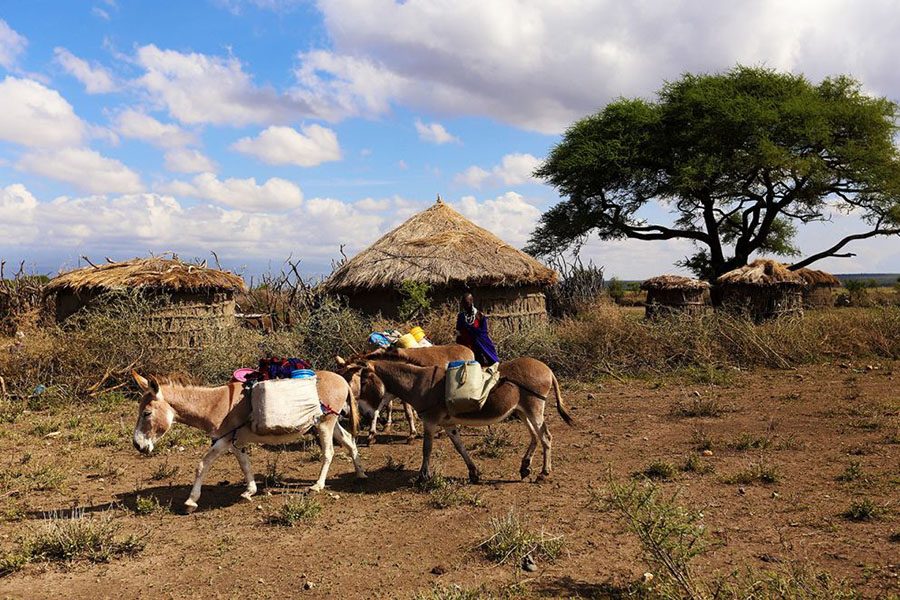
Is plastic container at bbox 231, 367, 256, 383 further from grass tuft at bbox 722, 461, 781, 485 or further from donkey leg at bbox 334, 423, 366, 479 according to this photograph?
grass tuft at bbox 722, 461, 781, 485

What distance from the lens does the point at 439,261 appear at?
1575 centimetres

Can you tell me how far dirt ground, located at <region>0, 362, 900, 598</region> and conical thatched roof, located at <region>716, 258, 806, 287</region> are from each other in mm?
7128

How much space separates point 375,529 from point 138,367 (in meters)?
7.85

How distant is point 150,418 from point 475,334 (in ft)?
13.8

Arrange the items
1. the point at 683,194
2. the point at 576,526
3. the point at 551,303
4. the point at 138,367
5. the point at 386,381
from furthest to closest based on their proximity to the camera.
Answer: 1. the point at 683,194
2. the point at 551,303
3. the point at 138,367
4. the point at 386,381
5. the point at 576,526

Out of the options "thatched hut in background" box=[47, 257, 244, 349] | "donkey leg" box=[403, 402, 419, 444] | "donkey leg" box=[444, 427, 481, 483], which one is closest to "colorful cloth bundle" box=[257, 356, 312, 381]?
"donkey leg" box=[444, 427, 481, 483]

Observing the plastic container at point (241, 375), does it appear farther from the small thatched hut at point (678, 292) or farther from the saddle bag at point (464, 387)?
the small thatched hut at point (678, 292)

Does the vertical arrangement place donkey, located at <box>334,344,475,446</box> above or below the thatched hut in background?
below

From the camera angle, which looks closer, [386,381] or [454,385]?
[454,385]

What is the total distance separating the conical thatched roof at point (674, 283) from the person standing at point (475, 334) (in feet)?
37.7

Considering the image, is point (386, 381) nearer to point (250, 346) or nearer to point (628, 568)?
point (628, 568)

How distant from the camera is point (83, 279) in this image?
13195 millimetres

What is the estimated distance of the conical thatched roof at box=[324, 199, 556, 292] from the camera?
50.4 feet

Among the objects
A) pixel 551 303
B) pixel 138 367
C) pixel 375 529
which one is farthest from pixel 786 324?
pixel 138 367
